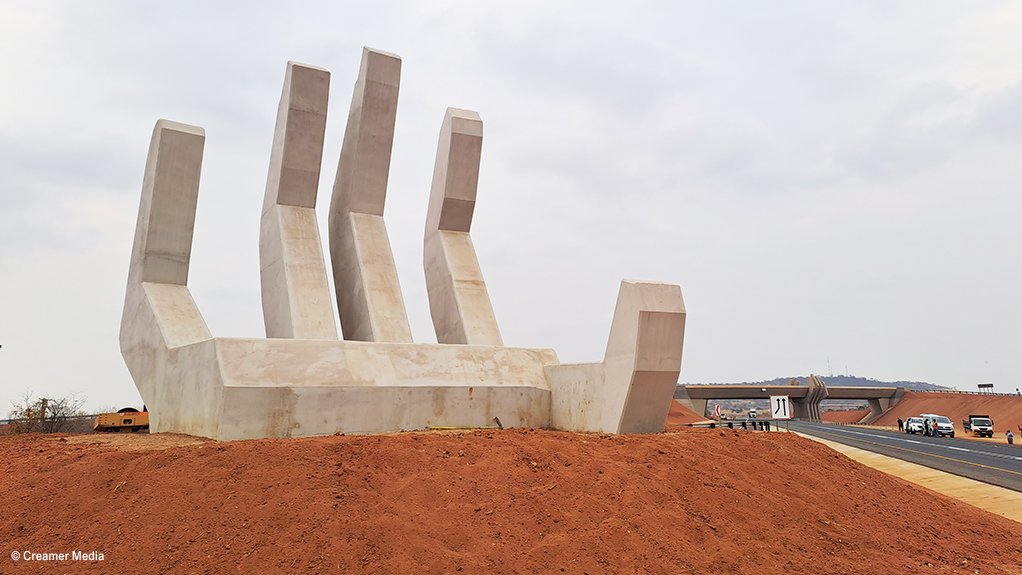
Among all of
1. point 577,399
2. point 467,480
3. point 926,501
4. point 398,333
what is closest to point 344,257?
point 398,333

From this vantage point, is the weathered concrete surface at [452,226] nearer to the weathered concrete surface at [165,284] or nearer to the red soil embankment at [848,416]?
the weathered concrete surface at [165,284]

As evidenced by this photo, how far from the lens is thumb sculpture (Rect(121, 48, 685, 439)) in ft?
35.5

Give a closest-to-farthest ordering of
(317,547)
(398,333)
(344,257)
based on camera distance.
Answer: (317,547), (398,333), (344,257)

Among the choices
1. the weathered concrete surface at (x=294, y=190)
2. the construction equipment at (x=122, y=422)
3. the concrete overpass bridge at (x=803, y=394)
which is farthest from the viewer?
the concrete overpass bridge at (x=803, y=394)

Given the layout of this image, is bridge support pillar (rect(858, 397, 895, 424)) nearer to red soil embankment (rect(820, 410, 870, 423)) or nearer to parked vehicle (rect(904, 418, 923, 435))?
red soil embankment (rect(820, 410, 870, 423))

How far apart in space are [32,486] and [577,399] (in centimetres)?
814

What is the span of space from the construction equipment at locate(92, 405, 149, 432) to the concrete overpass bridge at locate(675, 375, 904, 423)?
44.4 meters

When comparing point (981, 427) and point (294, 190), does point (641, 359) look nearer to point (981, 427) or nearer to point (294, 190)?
point (294, 190)

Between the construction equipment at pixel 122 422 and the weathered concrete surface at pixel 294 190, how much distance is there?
12.5 feet

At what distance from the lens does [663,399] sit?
36.2 ft

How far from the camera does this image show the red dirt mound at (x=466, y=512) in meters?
6.45

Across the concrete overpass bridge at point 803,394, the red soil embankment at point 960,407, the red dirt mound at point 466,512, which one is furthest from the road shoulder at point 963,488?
the concrete overpass bridge at point 803,394

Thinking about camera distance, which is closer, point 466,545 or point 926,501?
point 466,545

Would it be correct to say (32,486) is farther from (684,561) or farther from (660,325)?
(660,325)
